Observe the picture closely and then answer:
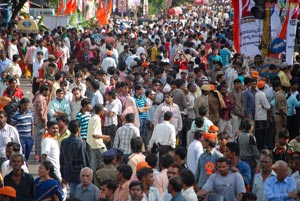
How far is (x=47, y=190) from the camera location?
1177 cm

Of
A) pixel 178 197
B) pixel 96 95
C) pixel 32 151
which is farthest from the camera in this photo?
pixel 32 151

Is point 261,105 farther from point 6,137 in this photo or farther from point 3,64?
point 3,64

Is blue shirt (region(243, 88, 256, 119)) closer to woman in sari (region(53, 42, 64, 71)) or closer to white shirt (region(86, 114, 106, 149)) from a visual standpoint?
white shirt (region(86, 114, 106, 149))

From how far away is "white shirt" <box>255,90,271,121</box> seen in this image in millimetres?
18547

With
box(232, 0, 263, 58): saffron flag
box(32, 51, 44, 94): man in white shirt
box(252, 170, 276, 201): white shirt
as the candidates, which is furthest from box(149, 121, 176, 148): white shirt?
box(32, 51, 44, 94): man in white shirt

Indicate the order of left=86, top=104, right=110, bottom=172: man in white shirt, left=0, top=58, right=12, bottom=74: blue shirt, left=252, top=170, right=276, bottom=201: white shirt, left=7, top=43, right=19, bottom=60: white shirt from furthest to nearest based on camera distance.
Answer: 1. left=7, top=43, right=19, bottom=60: white shirt
2. left=0, top=58, right=12, bottom=74: blue shirt
3. left=86, top=104, right=110, bottom=172: man in white shirt
4. left=252, top=170, right=276, bottom=201: white shirt

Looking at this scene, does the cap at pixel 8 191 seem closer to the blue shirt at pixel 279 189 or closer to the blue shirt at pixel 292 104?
the blue shirt at pixel 279 189

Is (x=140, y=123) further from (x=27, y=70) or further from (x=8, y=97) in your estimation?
(x=27, y=70)

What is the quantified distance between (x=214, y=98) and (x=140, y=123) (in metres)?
1.35

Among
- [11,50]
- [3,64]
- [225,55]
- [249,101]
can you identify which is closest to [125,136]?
[249,101]

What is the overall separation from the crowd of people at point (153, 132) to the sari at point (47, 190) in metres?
0.01

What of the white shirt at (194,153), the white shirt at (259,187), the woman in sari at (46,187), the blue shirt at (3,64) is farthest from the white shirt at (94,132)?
the blue shirt at (3,64)

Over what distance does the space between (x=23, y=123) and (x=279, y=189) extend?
5.53 m

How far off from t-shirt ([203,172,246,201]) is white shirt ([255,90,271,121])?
662 centimetres
